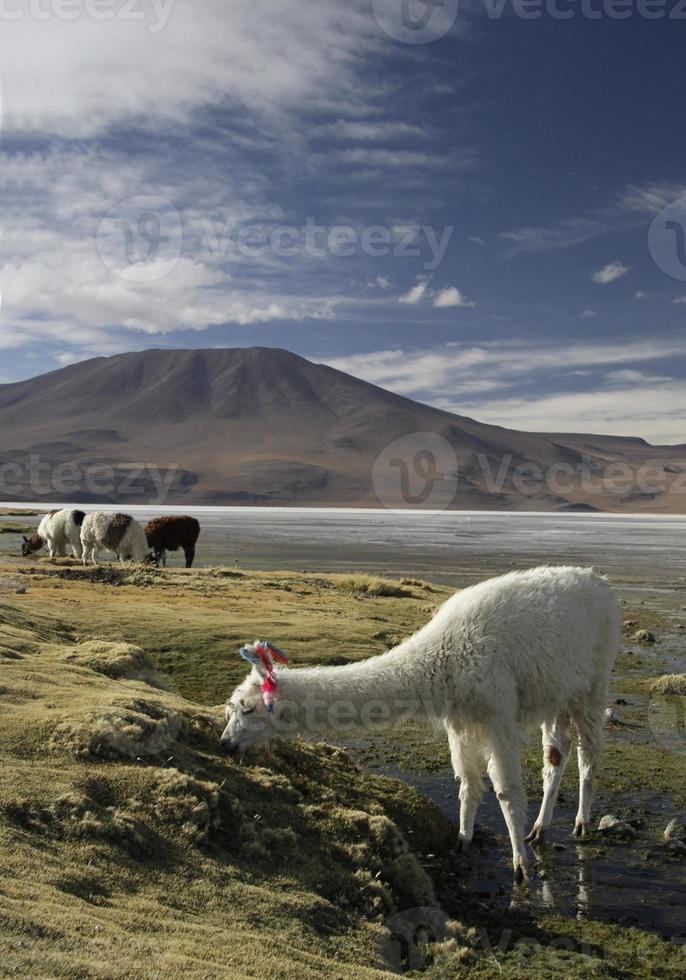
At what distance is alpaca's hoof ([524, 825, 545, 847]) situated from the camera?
23.8ft

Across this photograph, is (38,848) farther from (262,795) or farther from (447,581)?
(447,581)

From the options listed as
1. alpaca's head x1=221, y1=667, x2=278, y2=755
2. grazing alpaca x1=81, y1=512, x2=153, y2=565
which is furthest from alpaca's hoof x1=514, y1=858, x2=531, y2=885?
grazing alpaca x1=81, y1=512, x2=153, y2=565

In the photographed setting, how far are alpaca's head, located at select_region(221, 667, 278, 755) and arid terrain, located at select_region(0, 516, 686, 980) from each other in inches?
7.1

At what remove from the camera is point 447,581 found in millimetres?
29469

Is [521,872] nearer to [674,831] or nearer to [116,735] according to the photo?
[674,831]

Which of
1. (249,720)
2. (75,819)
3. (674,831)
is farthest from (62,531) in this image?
(674,831)

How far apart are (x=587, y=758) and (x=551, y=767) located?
409mm

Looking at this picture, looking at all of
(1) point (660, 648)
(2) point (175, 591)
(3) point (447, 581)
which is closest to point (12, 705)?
(2) point (175, 591)

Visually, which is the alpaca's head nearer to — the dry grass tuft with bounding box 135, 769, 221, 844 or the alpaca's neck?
the alpaca's neck

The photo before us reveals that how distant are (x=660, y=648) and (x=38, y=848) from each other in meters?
15.1

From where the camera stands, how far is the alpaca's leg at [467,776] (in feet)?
23.0

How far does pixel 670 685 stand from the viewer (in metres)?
12.7

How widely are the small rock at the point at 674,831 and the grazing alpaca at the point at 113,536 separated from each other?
2105cm

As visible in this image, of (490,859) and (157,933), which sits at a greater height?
(157,933)
